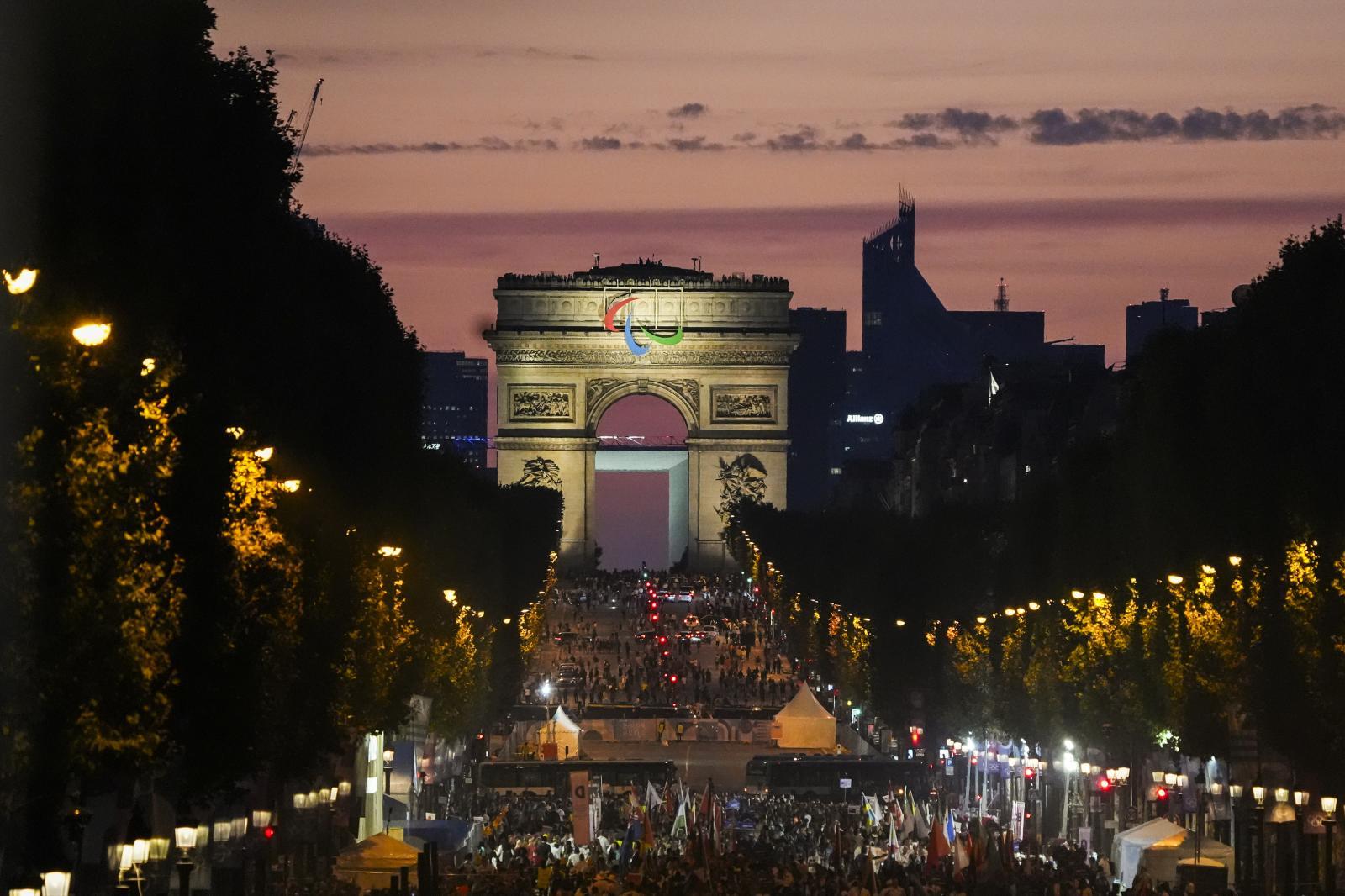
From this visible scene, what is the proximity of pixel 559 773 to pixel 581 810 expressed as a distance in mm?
23949

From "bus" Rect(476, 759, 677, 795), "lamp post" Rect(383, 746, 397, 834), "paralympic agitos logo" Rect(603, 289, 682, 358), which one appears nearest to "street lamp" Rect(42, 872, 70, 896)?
"lamp post" Rect(383, 746, 397, 834)

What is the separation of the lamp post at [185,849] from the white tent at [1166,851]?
15460mm

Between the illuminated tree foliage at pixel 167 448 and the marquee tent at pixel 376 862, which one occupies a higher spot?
the illuminated tree foliage at pixel 167 448

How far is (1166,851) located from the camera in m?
43.4

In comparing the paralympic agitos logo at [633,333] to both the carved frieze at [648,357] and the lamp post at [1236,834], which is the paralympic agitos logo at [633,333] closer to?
the carved frieze at [648,357]

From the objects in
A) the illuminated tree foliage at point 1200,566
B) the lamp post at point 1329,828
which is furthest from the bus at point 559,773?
the lamp post at point 1329,828

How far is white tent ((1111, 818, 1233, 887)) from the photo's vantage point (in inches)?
1697

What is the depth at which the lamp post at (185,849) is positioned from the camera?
2867 centimetres

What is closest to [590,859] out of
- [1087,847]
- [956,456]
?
[1087,847]

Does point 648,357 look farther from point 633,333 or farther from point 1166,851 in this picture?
point 1166,851

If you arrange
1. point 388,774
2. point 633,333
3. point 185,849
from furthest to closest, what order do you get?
point 633,333 → point 388,774 → point 185,849

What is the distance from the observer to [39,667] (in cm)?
2762

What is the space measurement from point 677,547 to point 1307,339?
491 ft

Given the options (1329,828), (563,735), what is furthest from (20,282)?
(563,735)
